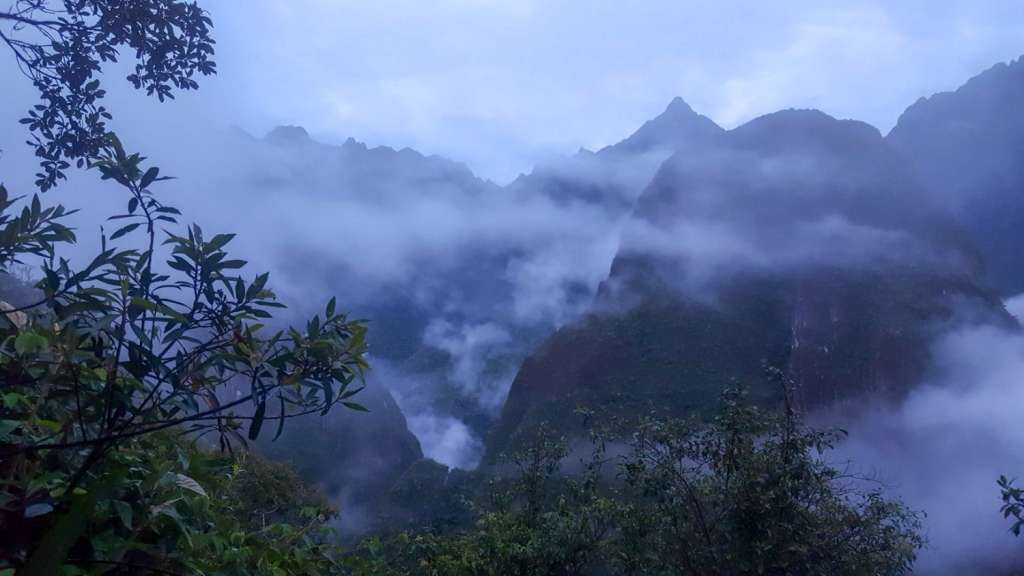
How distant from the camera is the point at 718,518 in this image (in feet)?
22.2

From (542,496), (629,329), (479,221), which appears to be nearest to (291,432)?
(629,329)

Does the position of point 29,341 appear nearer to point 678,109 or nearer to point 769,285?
point 769,285

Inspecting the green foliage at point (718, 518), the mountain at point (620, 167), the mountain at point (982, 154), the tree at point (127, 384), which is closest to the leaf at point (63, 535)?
the tree at point (127, 384)

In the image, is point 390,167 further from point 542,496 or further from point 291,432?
point 542,496

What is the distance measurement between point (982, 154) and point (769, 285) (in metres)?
31.7

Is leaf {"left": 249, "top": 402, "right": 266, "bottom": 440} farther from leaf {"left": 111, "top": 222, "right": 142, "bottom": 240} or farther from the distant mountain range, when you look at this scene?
the distant mountain range

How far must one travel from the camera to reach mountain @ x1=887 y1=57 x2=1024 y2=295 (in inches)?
2226

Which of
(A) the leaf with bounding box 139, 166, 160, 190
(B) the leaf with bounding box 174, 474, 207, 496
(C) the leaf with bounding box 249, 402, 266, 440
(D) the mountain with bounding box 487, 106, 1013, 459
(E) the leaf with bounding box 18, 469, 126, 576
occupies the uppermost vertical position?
(D) the mountain with bounding box 487, 106, 1013, 459

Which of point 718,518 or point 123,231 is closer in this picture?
point 123,231

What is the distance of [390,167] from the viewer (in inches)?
4094

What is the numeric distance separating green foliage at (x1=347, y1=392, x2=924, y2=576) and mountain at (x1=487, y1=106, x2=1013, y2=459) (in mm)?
25410

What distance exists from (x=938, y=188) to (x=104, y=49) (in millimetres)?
71137

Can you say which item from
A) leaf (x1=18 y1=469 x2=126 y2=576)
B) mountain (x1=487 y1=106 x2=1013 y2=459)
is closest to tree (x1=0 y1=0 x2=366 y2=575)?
leaf (x1=18 y1=469 x2=126 y2=576)

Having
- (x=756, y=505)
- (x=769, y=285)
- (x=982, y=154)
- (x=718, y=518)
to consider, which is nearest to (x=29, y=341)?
(x=756, y=505)
